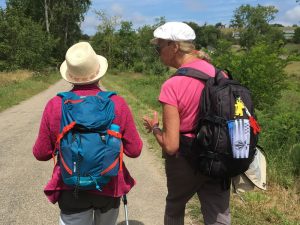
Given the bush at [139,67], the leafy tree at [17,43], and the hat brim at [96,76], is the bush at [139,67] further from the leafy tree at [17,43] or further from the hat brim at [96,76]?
the hat brim at [96,76]

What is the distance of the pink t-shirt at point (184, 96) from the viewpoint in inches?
111

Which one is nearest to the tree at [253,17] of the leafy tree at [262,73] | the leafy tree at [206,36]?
the leafy tree at [206,36]

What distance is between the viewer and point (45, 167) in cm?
718

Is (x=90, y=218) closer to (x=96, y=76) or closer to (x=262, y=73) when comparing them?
(x=96, y=76)

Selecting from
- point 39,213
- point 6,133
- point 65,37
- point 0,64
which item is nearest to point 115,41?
point 65,37

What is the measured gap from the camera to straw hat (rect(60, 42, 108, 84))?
2.68 meters

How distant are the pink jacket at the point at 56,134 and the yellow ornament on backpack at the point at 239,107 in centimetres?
69

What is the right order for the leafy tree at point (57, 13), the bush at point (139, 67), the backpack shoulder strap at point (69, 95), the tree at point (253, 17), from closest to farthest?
the backpack shoulder strap at point (69, 95), the bush at point (139, 67), the leafy tree at point (57, 13), the tree at point (253, 17)

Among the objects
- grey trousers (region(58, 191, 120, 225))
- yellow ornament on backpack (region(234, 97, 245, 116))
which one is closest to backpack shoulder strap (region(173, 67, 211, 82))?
yellow ornament on backpack (region(234, 97, 245, 116))

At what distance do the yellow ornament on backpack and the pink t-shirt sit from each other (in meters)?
0.26

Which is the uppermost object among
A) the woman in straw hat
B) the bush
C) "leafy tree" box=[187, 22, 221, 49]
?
the woman in straw hat

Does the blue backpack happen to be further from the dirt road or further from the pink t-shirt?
the dirt road

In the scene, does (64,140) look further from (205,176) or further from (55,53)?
(55,53)

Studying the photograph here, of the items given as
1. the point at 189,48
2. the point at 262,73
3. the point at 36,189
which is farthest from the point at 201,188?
the point at 262,73
